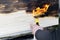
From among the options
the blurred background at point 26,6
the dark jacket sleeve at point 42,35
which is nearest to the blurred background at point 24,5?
the blurred background at point 26,6

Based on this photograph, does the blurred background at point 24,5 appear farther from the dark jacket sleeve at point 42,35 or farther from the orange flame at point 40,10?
the dark jacket sleeve at point 42,35

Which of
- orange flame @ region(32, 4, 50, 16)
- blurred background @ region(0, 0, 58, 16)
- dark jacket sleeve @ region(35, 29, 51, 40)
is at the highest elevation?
blurred background @ region(0, 0, 58, 16)

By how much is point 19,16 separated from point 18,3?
89 mm

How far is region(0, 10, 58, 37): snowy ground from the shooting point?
140cm

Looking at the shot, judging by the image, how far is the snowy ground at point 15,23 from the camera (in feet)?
4.58

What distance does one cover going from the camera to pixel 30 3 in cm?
146

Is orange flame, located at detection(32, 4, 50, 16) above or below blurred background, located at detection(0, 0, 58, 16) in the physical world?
below

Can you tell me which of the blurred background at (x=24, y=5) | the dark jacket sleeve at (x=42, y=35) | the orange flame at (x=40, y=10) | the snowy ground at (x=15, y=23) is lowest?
the dark jacket sleeve at (x=42, y=35)

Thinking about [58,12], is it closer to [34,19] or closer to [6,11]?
[34,19]

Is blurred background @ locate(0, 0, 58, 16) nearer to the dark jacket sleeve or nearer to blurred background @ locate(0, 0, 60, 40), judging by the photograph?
blurred background @ locate(0, 0, 60, 40)

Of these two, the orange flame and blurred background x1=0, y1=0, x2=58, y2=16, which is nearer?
blurred background x1=0, y1=0, x2=58, y2=16

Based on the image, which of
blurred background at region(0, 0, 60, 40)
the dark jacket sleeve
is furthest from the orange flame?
the dark jacket sleeve

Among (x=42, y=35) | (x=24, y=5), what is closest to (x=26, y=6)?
(x=24, y=5)

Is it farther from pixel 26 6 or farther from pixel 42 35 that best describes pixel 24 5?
pixel 42 35
